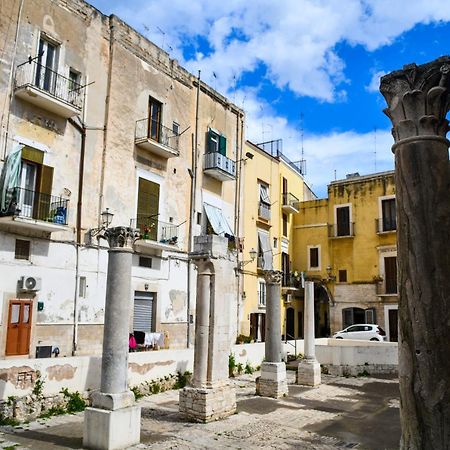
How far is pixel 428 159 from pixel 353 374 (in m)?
15.9

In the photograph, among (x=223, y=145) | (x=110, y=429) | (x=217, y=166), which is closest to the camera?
(x=110, y=429)

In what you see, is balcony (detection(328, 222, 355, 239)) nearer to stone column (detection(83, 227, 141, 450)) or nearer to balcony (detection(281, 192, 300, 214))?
balcony (detection(281, 192, 300, 214))

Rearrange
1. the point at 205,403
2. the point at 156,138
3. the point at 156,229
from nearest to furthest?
the point at 205,403
the point at 156,229
the point at 156,138

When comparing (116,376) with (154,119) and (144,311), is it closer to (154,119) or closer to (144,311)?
(144,311)

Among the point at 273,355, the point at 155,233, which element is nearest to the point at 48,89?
the point at 155,233

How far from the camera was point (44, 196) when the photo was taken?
1483 cm

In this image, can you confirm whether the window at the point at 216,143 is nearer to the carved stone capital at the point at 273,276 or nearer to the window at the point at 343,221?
the carved stone capital at the point at 273,276

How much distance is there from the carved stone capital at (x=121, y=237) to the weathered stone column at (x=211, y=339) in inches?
91.9

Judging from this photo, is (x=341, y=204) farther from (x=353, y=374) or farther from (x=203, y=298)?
(x=203, y=298)

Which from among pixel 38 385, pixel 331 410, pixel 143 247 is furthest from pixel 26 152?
pixel 331 410

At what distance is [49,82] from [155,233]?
6.73 meters

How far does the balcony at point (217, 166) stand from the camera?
22.0m

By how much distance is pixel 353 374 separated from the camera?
17.9 meters

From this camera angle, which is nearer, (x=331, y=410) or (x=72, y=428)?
(x=72, y=428)
